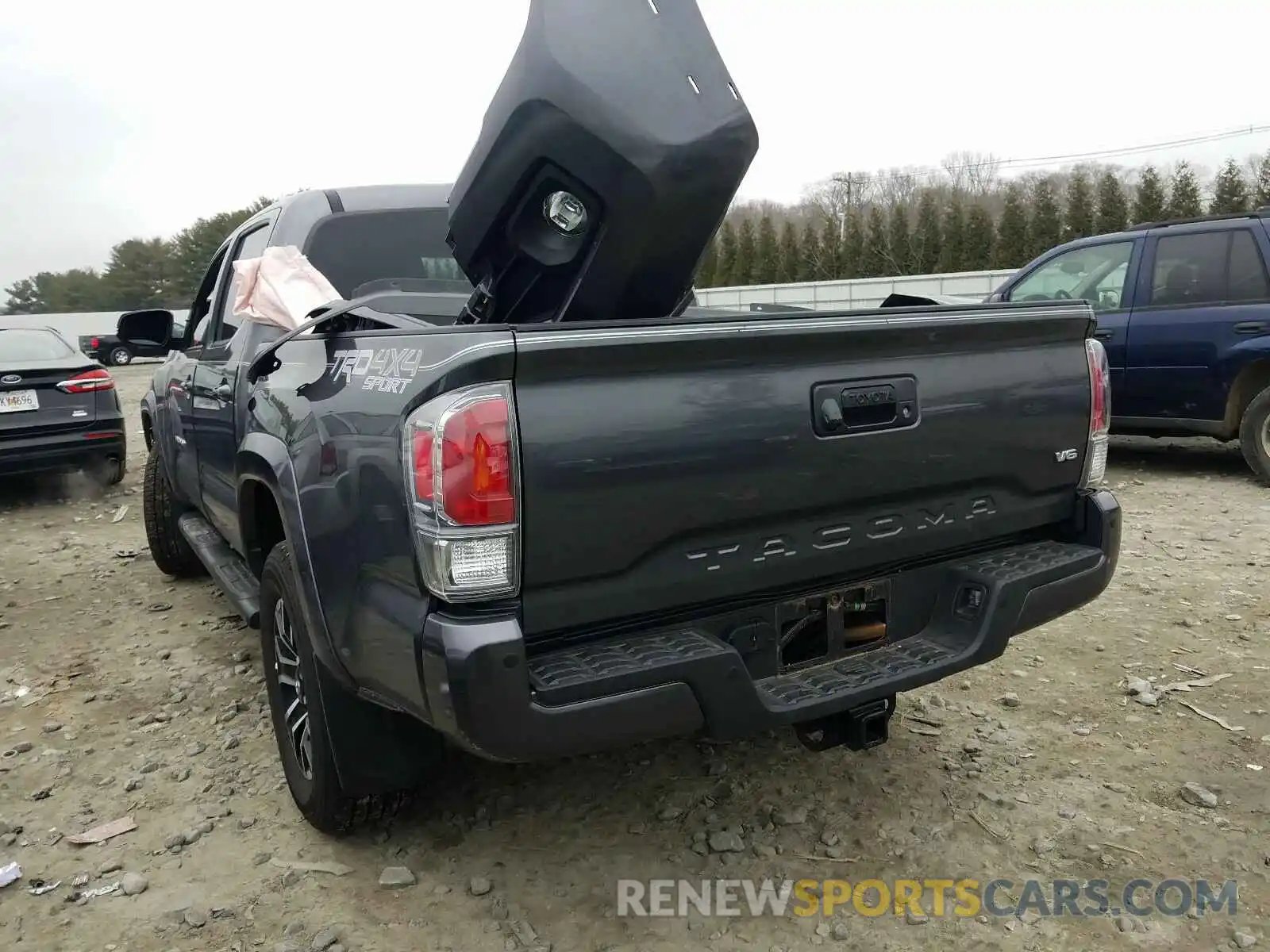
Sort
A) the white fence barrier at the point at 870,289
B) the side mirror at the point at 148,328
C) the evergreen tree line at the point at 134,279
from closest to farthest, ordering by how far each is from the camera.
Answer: the side mirror at the point at 148,328 → the white fence barrier at the point at 870,289 → the evergreen tree line at the point at 134,279

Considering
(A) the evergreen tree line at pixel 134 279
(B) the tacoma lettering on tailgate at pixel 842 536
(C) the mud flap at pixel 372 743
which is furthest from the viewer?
(A) the evergreen tree line at pixel 134 279

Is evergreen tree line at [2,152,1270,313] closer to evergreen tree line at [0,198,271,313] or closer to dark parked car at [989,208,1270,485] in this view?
dark parked car at [989,208,1270,485]

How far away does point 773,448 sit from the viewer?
7.16ft

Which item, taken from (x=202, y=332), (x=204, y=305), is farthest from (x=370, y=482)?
(x=204, y=305)

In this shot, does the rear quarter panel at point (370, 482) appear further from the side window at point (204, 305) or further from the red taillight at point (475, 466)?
the side window at point (204, 305)

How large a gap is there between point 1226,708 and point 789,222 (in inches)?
1166

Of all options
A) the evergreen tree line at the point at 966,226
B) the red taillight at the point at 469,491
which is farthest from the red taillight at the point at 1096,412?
the evergreen tree line at the point at 966,226

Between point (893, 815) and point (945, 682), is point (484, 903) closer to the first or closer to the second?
point (893, 815)

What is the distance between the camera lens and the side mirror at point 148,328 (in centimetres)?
463

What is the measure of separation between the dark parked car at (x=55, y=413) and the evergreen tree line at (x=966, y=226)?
17899 mm

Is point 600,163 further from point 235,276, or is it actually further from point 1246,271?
point 1246,271

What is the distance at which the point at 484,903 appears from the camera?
245 cm

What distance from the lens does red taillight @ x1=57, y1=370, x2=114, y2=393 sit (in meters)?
7.80

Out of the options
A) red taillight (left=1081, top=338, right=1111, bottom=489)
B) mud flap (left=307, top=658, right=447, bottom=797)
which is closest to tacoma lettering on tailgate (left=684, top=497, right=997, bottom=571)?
red taillight (left=1081, top=338, right=1111, bottom=489)
